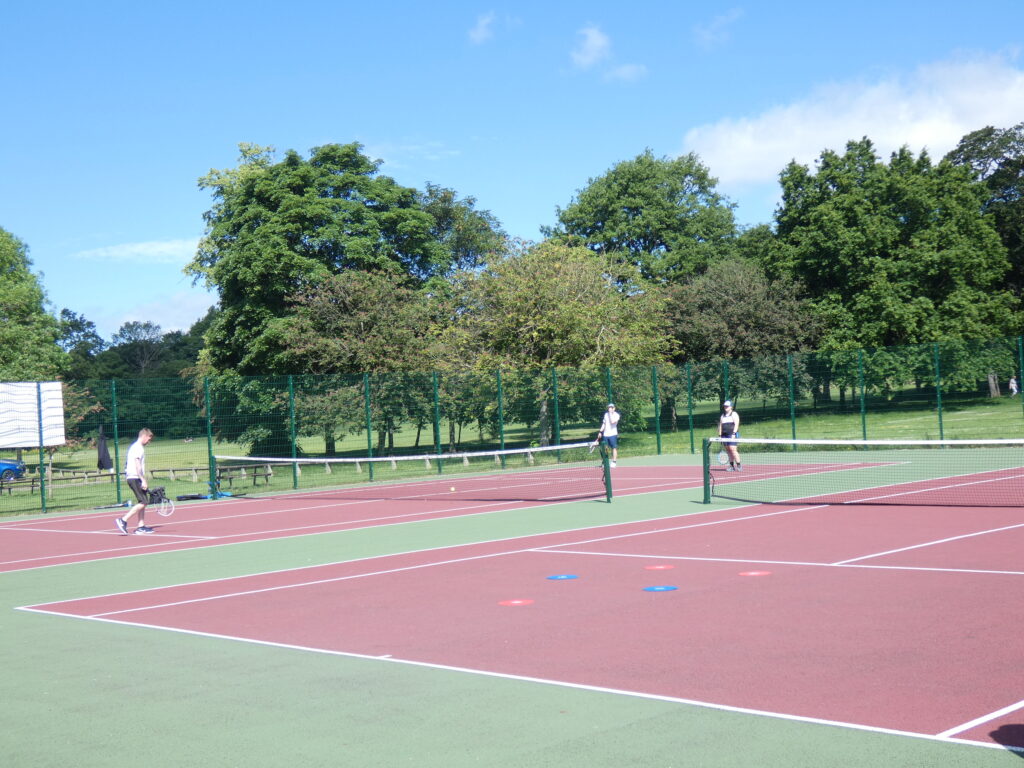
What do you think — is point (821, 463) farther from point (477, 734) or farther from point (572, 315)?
point (477, 734)

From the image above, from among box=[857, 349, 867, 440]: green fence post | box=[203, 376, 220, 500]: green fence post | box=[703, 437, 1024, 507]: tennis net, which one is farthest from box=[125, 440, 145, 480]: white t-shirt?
box=[857, 349, 867, 440]: green fence post

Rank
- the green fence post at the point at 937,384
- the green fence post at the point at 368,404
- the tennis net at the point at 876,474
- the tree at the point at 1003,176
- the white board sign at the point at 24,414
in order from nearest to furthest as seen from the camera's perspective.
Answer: the tennis net at the point at 876,474 < the white board sign at the point at 24,414 < the green fence post at the point at 368,404 < the green fence post at the point at 937,384 < the tree at the point at 1003,176

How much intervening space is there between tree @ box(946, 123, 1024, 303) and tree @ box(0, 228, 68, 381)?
137 ft

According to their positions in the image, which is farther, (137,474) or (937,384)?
(937,384)

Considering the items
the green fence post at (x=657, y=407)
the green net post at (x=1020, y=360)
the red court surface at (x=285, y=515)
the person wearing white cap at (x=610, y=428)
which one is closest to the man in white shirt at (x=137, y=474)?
the red court surface at (x=285, y=515)

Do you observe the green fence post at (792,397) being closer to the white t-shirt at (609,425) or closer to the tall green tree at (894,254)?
the white t-shirt at (609,425)

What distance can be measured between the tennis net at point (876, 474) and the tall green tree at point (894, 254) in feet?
53.8

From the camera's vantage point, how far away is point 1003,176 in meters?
58.6

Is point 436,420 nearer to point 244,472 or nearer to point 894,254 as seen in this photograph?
point 244,472

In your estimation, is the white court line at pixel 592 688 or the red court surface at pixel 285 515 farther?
the red court surface at pixel 285 515

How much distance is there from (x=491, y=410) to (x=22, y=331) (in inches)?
838

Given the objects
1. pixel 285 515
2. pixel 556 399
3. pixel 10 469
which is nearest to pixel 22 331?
pixel 10 469

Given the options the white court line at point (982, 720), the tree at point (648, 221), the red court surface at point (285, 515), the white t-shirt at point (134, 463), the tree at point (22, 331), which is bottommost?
the white court line at point (982, 720)

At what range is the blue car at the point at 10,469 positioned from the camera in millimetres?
35344
